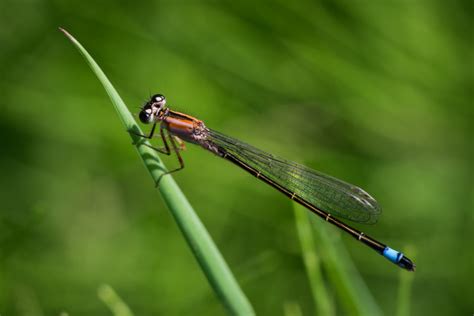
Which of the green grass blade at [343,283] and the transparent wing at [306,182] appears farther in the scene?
the transparent wing at [306,182]

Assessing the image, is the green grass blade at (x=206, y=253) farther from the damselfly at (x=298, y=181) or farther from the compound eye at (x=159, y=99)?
the damselfly at (x=298, y=181)

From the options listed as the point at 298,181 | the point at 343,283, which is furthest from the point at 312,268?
the point at 298,181

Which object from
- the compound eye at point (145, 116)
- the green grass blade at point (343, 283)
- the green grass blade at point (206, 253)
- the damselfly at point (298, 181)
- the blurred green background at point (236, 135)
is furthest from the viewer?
the blurred green background at point (236, 135)

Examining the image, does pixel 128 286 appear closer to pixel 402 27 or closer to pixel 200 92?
pixel 200 92

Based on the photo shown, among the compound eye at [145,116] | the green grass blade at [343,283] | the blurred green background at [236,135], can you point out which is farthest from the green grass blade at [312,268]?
the blurred green background at [236,135]

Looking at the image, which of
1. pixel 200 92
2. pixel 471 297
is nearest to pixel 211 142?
pixel 200 92

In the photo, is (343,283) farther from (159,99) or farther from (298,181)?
(159,99)
